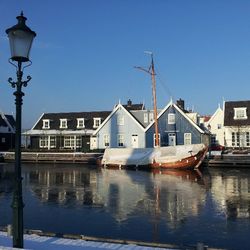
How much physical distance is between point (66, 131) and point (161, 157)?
2625cm

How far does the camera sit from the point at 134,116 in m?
63.5

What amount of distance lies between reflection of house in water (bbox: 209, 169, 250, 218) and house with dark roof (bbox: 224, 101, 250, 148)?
28609mm

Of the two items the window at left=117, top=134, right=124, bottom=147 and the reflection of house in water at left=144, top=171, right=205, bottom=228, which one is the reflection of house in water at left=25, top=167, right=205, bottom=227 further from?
the window at left=117, top=134, right=124, bottom=147

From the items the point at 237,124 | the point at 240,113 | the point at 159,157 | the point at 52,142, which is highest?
the point at 240,113

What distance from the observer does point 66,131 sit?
68688 mm

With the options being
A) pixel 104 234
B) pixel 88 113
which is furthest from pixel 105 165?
pixel 104 234

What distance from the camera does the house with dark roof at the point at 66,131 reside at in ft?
223

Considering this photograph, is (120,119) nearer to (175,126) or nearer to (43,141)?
(175,126)

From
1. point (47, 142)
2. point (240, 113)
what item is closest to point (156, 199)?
point (240, 113)

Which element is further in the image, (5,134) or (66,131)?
(5,134)

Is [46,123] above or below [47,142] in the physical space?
above

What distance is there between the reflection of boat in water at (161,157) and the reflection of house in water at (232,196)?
12.0 meters

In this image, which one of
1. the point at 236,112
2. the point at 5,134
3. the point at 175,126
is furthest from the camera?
the point at 5,134

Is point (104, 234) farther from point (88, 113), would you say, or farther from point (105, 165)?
point (88, 113)
